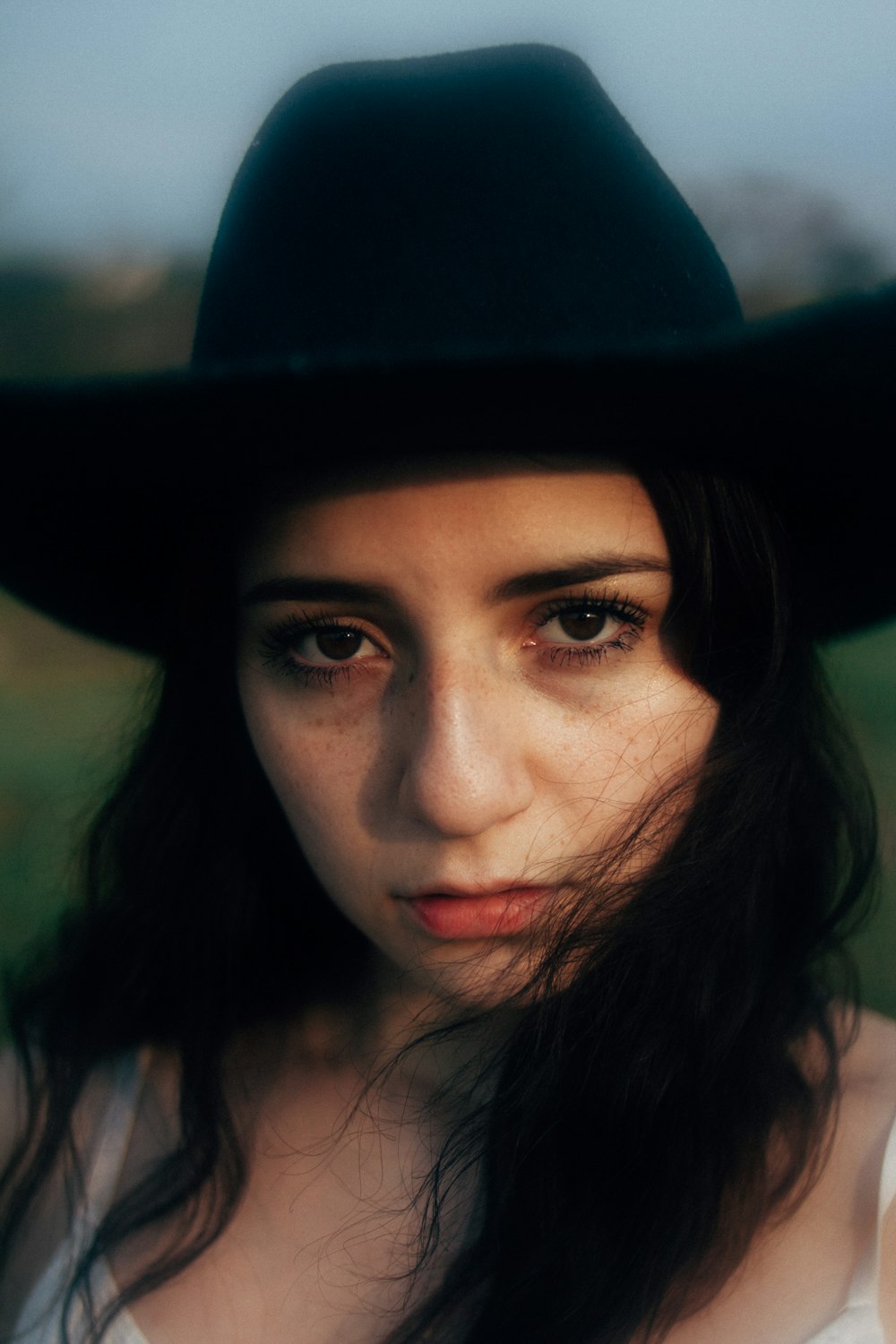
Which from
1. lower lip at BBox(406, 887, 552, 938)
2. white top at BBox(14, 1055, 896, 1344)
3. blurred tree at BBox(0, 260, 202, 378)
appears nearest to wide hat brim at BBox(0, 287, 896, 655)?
lower lip at BBox(406, 887, 552, 938)

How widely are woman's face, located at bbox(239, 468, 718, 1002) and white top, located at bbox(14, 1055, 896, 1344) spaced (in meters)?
0.43

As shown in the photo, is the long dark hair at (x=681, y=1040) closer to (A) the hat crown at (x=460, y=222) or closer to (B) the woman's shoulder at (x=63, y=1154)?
(B) the woman's shoulder at (x=63, y=1154)

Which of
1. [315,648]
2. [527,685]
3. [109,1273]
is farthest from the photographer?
[109,1273]

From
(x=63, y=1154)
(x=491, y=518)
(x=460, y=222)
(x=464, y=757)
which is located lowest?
(x=63, y=1154)

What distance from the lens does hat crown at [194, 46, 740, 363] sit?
96 cm

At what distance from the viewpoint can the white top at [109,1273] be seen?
963 millimetres

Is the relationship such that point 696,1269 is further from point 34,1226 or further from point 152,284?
point 152,284

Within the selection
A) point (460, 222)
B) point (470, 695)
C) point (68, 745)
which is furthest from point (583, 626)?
point (68, 745)

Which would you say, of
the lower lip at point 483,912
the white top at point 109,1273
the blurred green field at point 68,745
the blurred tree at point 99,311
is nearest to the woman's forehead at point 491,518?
the lower lip at point 483,912

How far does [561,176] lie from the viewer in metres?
1.00

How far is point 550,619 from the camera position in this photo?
41.8 inches

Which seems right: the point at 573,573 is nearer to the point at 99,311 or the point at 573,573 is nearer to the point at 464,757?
the point at 464,757

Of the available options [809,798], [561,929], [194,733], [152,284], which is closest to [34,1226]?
[194,733]

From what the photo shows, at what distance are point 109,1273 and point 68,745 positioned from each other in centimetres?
211
